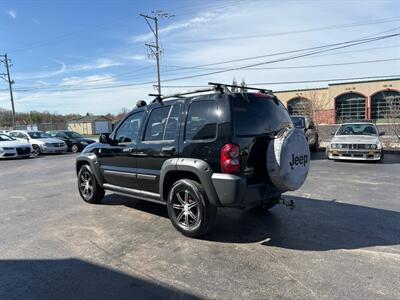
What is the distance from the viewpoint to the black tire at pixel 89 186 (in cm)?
688

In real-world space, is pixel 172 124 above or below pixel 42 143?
above

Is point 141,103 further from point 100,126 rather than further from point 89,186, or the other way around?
point 100,126

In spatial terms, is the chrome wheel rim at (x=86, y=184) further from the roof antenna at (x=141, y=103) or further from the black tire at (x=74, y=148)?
the black tire at (x=74, y=148)

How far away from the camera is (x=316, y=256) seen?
4.13 m

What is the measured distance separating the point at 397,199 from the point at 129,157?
534cm

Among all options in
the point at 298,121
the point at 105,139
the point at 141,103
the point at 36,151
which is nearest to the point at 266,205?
the point at 141,103

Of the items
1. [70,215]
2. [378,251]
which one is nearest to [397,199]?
[378,251]

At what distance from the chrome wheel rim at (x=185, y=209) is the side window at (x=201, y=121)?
0.82 meters

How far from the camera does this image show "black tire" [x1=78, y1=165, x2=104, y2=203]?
6879 mm

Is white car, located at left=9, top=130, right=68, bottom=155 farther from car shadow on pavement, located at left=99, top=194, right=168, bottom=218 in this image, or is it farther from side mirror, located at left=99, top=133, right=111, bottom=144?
side mirror, located at left=99, top=133, right=111, bottom=144

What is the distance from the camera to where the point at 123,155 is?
6043mm

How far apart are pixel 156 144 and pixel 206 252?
73.7 inches

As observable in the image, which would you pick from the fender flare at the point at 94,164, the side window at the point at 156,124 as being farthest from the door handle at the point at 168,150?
the fender flare at the point at 94,164

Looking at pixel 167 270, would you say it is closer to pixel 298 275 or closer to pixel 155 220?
pixel 298 275
